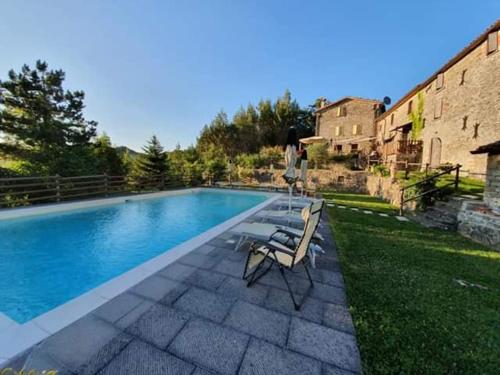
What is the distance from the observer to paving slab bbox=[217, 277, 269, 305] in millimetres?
2477

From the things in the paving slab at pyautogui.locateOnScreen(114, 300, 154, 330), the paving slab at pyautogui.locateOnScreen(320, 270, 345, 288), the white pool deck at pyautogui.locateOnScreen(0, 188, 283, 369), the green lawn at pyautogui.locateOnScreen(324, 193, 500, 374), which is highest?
the white pool deck at pyautogui.locateOnScreen(0, 188, 283, 369)

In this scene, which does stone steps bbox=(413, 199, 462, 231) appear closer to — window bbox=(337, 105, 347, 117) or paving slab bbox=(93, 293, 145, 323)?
paving slab bbox=(93, 293, 145, 323)

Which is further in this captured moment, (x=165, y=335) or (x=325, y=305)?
(x=325, y=305)

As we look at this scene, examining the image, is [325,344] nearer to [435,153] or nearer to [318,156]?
[435,153]

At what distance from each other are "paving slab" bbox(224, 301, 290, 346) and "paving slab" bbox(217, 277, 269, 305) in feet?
0.38

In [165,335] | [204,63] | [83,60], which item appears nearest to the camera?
[165,335]

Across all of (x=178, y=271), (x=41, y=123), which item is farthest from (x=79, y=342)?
(x=41, y=123)

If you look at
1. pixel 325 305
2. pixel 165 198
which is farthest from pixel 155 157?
pixel 325 305

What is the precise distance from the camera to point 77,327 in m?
1.94

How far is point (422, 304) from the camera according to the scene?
2.50 metres

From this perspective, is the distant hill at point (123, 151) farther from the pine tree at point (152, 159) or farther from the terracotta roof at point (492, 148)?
the terracotta roof at point (492, 148)

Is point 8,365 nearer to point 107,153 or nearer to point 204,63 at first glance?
point 204,63

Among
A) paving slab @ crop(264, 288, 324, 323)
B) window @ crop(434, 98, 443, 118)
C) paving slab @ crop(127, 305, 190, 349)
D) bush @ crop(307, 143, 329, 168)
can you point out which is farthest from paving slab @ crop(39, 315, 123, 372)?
window @ crop(434, 98, 443, 118)

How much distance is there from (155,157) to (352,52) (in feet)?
45.6
